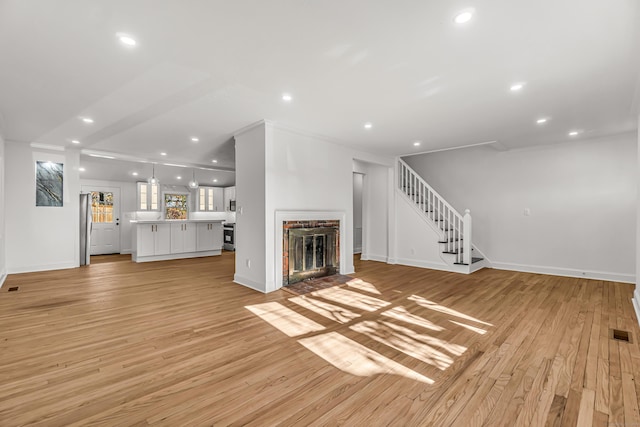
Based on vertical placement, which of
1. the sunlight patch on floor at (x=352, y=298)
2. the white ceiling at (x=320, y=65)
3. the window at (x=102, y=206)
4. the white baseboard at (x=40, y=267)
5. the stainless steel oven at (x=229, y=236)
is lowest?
the sunlight patch on floor at (x=352, y=298)

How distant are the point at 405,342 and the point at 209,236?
705cm

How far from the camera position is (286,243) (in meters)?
4.79

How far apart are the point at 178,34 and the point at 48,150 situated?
5.91 metres

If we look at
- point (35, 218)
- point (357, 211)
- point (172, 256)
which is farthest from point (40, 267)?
point (357, 211)

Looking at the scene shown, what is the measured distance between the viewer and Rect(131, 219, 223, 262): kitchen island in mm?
7371

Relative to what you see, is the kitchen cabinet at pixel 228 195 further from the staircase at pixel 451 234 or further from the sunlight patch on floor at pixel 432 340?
the sunlight patch on floor at pixel 432 340

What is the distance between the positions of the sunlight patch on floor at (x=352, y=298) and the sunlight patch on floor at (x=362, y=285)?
0.26 meters

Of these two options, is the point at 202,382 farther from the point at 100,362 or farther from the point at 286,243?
the point at 286,243

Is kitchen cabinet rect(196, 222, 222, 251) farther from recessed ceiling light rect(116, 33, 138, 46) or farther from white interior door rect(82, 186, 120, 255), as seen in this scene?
recessed ceiling light rect(116, 33, 138, 46)

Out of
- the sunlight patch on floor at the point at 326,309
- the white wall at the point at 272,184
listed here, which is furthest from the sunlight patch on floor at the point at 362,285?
the white wall at the point at 272,184

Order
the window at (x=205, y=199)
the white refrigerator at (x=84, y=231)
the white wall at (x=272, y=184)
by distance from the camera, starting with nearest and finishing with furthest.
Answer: the white wall at (x=272, y=184) < the white refrigerator at (x=84, y=231) < the window at (x=205, y=199)

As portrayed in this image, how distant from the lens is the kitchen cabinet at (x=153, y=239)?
733 centimetres

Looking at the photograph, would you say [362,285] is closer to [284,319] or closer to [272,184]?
[284,319]

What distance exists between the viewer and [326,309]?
3.70 metres
